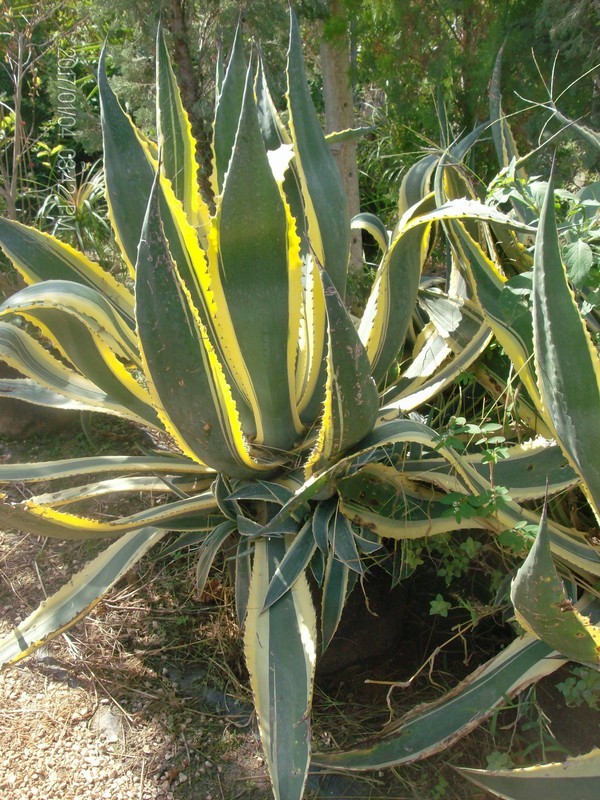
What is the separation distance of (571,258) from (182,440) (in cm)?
65

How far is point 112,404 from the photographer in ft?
4.79

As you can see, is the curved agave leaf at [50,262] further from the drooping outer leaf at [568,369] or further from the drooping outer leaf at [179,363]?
the drooping outer leaf at [568,369]

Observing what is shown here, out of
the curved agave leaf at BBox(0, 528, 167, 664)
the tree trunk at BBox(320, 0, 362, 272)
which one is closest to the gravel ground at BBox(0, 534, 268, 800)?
the curved agave leaf at BBox(0, 528, 167, 664)

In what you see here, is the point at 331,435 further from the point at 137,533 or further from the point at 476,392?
the point at 476,392

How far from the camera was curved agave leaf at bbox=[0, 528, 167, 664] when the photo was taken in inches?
46.0

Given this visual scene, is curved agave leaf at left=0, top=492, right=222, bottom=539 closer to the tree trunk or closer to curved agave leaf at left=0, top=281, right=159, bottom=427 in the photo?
curved agave leaf at left=0, top=281, right=159, bottom=427

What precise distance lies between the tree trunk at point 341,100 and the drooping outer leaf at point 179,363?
45.9 inches

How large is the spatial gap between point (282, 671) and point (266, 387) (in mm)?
462

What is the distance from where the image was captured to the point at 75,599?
122 centimetres

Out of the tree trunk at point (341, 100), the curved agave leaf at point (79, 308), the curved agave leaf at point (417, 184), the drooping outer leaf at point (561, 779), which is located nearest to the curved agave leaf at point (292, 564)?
the drooping outer leaf at point (561, 779)

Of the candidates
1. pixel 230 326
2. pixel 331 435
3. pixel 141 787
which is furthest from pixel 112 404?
pixel 141 787

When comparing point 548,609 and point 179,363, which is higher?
point 179,363

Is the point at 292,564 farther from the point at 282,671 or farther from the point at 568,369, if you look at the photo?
the point at 568,369

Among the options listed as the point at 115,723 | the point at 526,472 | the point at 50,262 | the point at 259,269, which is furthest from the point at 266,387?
the point at 115,723
